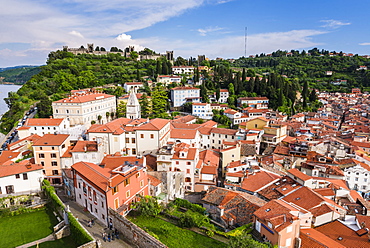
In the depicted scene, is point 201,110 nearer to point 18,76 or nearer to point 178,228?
point 178,228

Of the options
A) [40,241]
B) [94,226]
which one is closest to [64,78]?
[40,241]

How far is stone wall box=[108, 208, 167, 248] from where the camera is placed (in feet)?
48.3

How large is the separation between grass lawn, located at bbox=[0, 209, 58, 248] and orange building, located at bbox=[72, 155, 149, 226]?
9.40ft

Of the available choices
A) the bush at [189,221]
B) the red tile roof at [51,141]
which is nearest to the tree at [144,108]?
the red tile roof at [51,141]

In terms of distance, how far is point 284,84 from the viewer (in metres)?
78.2

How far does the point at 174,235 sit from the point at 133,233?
2.94 meters

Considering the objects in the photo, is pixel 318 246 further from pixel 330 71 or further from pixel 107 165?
pixel 330 71

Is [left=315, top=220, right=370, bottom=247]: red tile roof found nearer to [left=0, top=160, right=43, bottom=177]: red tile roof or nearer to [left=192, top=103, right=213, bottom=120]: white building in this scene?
[left=0, top=160, right=43, bottom=177]: red tile roof

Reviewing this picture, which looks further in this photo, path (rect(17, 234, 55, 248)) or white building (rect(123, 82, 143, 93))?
white building (rect(123, 82, 143, 93))

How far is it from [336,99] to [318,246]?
316ft

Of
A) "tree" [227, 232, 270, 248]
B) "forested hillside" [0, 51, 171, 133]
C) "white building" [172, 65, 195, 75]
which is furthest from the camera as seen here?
"white building" [172, 65, 195, 75]

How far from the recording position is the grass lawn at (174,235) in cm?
1631

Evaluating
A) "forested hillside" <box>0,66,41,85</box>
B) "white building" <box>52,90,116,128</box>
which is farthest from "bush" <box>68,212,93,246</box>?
"forested hillside" <box>0,66,41,85</box>

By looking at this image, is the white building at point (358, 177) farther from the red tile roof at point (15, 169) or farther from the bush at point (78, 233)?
the red tile roof at point (15, 169)
